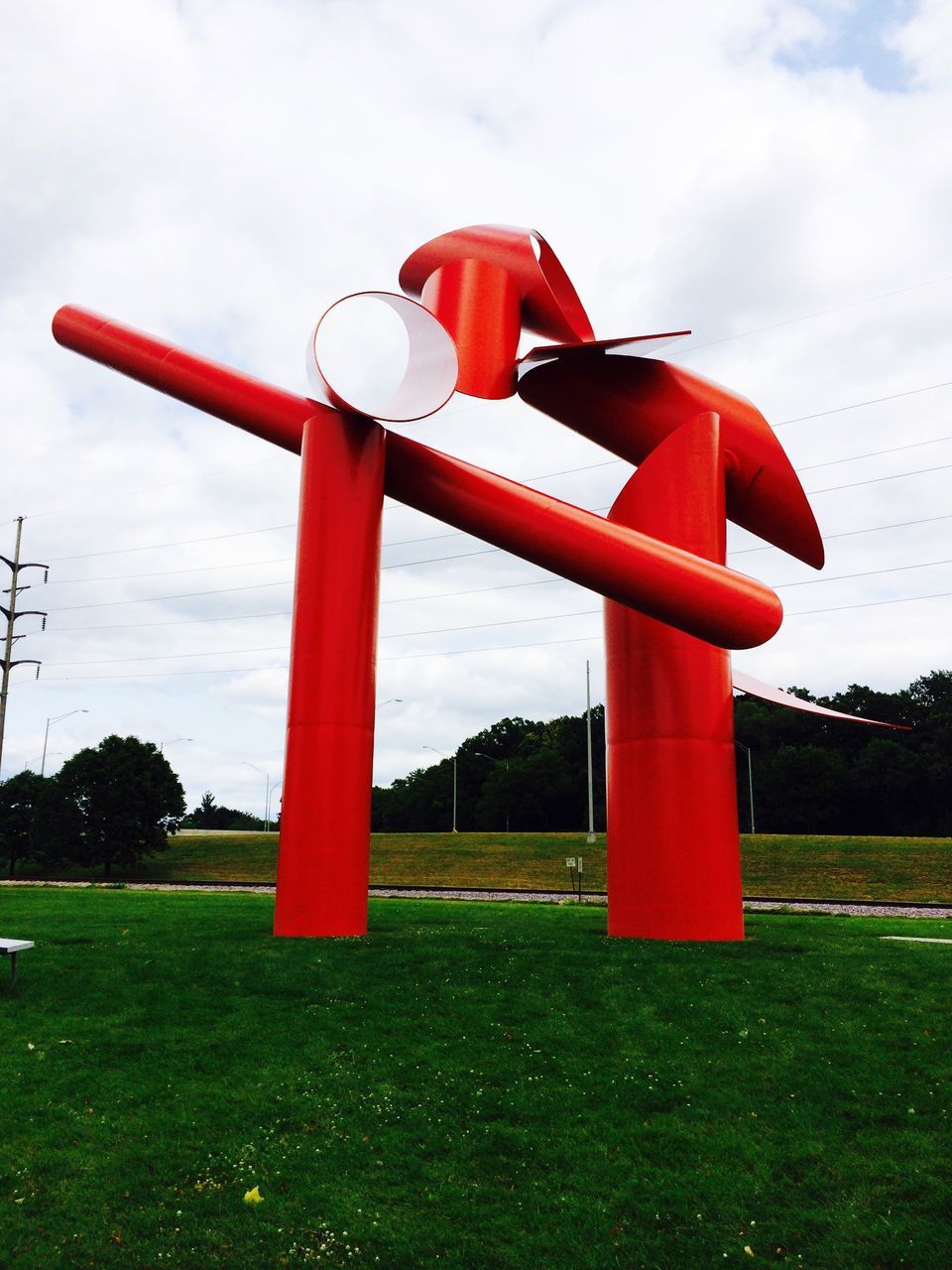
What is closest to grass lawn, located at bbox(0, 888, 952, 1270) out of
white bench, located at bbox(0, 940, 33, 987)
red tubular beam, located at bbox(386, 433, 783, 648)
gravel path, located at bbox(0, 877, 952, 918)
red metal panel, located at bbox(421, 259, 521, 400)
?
white bench, located at bbox(0, 940, 33, 987)

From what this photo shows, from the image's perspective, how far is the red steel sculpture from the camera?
1108 cm

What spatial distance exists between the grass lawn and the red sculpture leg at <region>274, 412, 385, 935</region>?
916 millimetres

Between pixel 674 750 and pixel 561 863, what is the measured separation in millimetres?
24830

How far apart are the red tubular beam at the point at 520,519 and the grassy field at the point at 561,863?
19.7 m

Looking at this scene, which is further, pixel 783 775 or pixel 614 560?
pixel 783 775

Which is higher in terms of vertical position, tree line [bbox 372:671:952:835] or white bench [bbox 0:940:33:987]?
tree line [bbox 372:671:952:835]

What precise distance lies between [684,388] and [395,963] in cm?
830

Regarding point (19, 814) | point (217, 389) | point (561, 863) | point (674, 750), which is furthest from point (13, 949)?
point (19, 814)

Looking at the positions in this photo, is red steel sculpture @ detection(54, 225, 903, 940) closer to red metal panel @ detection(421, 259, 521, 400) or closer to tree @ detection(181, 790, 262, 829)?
red metal panel @ detection(421, 259, 521, 400)

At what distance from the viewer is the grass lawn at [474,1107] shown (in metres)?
4.95

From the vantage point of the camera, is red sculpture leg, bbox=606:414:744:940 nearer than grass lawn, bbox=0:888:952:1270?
No

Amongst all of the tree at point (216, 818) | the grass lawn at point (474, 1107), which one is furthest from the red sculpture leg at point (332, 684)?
the tree at point (216, 818)

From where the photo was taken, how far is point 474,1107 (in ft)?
21.1

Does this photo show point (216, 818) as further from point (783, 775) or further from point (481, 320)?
point (481, 320)
